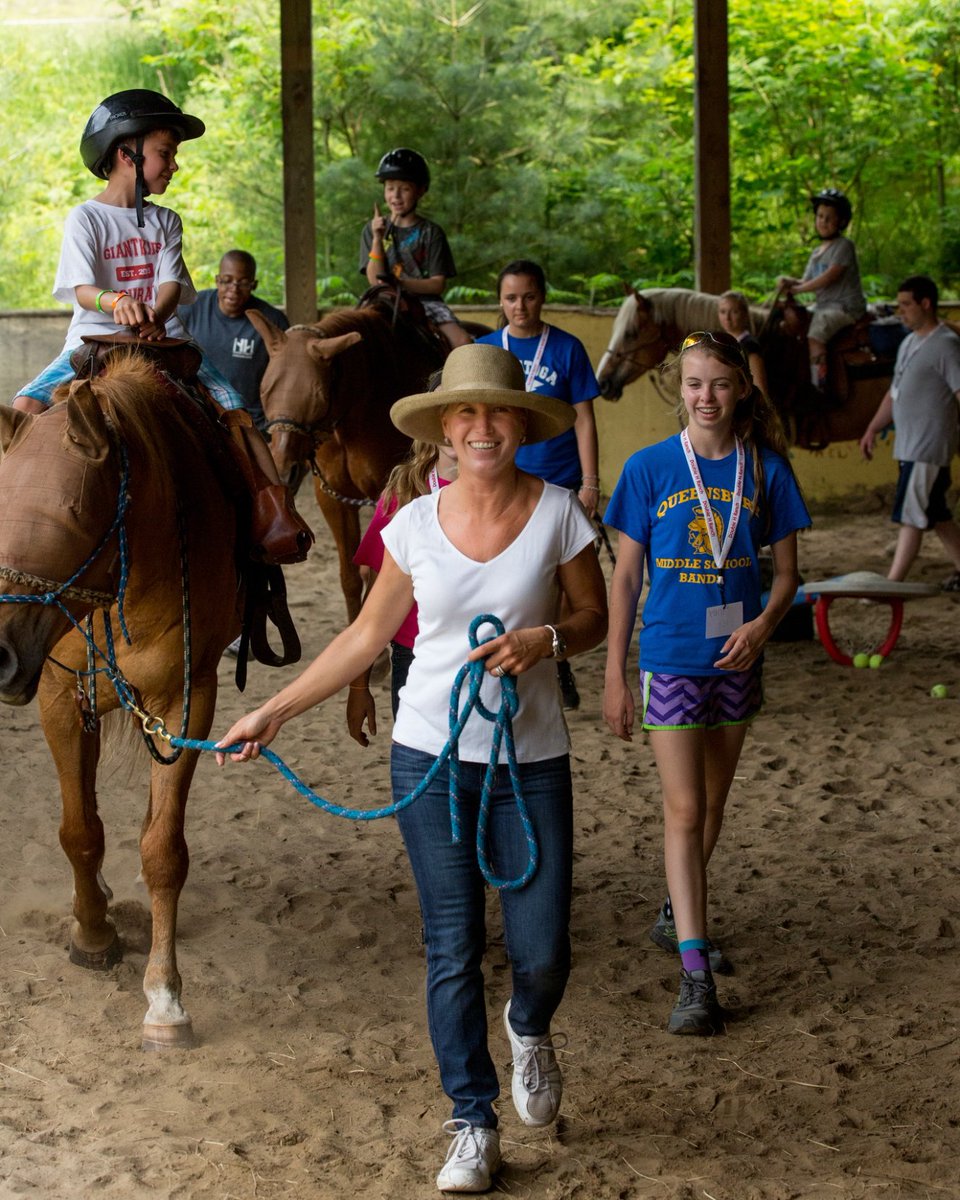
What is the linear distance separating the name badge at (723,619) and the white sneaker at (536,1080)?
1258 mm

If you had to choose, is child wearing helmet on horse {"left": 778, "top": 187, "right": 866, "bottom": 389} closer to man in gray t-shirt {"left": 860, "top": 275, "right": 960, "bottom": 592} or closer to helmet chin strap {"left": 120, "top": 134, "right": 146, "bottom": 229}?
man in gray t-shirt {"left": 860, "top": 275, "right": 960, "bottom": 592}

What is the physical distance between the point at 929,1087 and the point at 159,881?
2188 millimetres

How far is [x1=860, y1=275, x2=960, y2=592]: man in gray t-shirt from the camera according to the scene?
953cm

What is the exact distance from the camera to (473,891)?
10.2 ft

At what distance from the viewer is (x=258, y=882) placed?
5215 mm

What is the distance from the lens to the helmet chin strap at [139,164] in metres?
4.56

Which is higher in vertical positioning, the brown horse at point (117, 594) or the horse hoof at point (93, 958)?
the brown horse at point (117, 594)

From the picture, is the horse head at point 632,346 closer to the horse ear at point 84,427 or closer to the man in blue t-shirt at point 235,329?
the man in blue t-shirt at point 235,329

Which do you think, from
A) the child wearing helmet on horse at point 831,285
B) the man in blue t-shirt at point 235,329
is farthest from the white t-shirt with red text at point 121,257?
the child wearing helmet on horse at point 831,285

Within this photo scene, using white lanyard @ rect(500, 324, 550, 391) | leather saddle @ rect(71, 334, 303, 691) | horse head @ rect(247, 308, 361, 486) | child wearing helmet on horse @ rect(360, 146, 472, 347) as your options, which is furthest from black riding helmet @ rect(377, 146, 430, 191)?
leather saddle @ rect(71, 334, 303, 691)

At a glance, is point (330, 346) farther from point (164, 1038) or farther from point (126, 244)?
point (164, 1038)

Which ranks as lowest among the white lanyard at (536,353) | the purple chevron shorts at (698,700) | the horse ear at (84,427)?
the purple chevron shorts at (698,700)

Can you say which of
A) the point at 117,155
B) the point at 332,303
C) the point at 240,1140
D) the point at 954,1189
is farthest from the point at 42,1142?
the point at 332,303

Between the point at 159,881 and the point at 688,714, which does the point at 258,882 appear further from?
the point at 688,714
